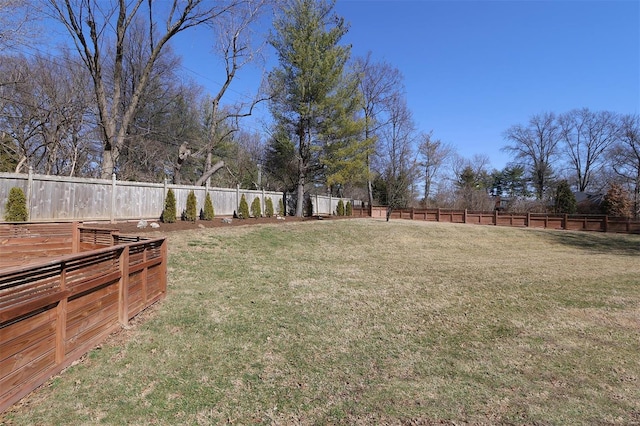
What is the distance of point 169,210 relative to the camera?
11664mm

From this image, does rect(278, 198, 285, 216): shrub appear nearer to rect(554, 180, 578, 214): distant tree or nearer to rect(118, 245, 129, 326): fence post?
rect(118, 245, 129, 326): fence post

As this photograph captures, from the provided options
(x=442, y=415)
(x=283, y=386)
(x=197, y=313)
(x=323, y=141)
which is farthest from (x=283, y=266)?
(x=323, y=141)

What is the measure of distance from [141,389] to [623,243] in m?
23.2

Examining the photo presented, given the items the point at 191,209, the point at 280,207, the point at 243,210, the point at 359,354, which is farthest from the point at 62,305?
the point at 280,207

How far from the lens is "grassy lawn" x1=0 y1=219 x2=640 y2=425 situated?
257 cm

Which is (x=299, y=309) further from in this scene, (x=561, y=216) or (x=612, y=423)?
(x=561, y=216)

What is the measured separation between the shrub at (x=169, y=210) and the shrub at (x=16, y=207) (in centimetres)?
374

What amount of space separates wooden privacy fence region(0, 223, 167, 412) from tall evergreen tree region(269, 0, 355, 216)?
15.7 meters

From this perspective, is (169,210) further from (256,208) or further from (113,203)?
(256,208)

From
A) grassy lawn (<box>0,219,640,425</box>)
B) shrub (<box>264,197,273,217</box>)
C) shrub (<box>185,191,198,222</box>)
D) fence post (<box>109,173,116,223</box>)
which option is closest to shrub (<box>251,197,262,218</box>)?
shrub (<box>264,197,273,217</box>)

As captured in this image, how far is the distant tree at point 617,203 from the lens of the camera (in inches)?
1074

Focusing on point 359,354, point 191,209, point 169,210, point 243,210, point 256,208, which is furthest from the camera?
point 256,208

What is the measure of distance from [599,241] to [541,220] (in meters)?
5.99

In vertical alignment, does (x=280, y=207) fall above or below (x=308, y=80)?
below
